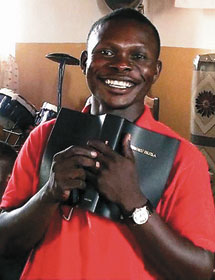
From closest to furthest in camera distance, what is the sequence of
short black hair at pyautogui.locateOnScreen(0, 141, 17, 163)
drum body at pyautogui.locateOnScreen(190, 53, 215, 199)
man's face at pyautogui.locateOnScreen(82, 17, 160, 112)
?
man's face at pyautogui.locateOnScreen(82, 17, 160, 112) < short black hair at pyautogui.locateOnScreen(0, 141, 17, 163) < drum body at pyautogui.locateOnScreen(190, 53, 215, 199)

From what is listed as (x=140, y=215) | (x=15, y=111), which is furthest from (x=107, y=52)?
(x=15, y=111)

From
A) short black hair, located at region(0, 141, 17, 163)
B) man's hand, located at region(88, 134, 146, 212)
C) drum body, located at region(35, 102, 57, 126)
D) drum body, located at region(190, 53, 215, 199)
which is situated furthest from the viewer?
drum body, located at region(35, 102, 57, 126)

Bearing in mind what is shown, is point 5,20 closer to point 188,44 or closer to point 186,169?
point 188,44

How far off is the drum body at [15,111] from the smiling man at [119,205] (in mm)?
2366

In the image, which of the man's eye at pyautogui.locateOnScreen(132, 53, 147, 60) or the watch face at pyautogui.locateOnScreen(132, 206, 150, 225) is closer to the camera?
the watch face at pyautogui.locateOnScreen(132, 206, 150, 225)

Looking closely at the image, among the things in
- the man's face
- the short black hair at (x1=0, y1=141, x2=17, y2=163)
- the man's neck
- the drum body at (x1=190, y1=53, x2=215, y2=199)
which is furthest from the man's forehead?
the drum body at (x1=190, y1=53, x2=215, y2=199)

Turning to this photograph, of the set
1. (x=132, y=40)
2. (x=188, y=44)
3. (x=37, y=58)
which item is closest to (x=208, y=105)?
(x=188, y=44)

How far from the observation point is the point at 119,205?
0.73 metres

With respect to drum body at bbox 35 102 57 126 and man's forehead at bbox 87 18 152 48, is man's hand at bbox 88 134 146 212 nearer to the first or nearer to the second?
man's forehead at bbox 87 18 152 48

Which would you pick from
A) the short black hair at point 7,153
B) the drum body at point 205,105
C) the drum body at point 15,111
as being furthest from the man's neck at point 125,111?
the drum body at point 15,111

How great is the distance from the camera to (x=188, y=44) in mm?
3000

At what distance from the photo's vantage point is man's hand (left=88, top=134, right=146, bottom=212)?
72cm

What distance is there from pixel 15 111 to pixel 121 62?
8.06 ft

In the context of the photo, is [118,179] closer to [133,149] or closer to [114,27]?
[133,149]
